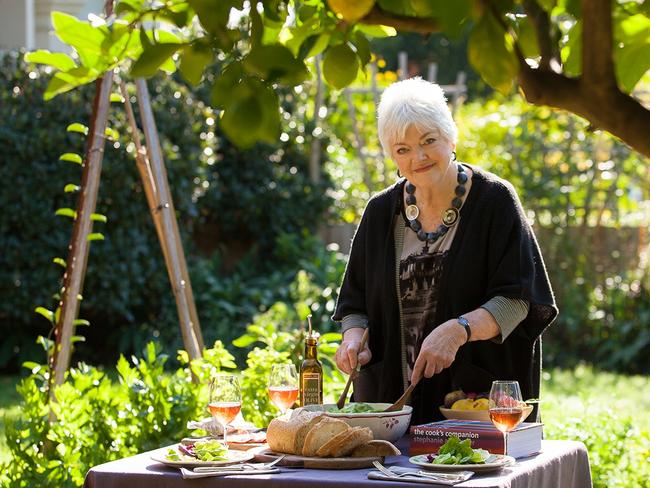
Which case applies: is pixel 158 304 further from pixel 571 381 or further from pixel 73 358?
pixel 571 381

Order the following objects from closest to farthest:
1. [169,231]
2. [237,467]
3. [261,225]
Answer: [237,467]
[169,231]
[261,225]

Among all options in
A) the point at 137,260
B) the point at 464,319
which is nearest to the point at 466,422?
the point at 464,319

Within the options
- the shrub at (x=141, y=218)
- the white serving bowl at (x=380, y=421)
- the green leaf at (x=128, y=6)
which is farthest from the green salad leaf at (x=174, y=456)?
the shrub at (x=141, y=218)

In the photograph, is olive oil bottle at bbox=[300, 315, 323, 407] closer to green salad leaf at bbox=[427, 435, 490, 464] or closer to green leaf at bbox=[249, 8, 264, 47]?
green salad leaf at bbox=[427, 435, 490, 464]

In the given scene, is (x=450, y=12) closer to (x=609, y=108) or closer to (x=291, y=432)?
(x=609, y=108)

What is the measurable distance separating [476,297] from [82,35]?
203 centimetres

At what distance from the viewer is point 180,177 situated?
29.7 ft

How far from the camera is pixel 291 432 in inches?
110

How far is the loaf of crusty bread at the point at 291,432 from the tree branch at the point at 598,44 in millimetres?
1655

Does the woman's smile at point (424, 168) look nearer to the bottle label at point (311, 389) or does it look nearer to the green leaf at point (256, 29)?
the bottle label at point (311, 389)

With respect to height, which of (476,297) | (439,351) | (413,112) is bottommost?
(439,351)

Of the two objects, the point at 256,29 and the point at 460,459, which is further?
the point at 460,459

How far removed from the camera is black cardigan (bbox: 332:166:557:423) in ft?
11.0

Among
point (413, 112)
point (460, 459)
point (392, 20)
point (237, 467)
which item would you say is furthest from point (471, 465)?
point (392, 20)
